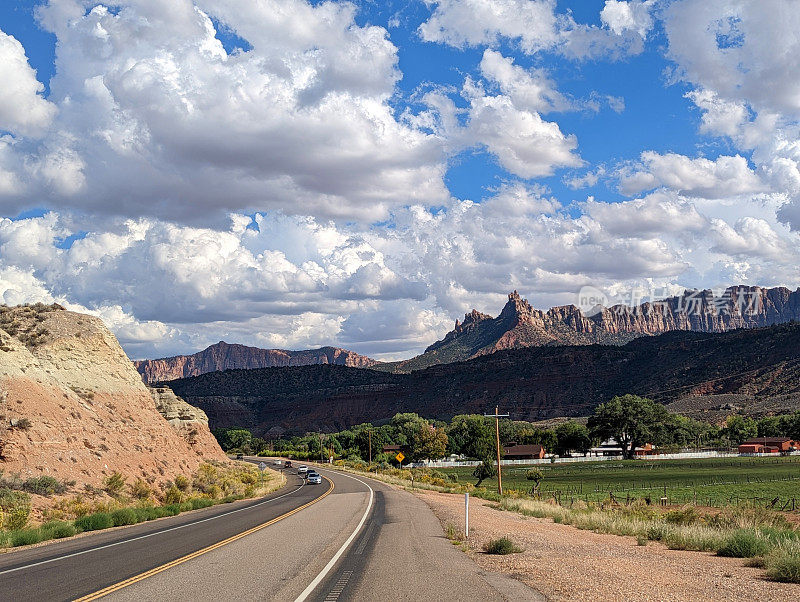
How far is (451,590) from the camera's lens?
37.9ft

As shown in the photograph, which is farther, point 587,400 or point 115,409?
Answer: point 587,400

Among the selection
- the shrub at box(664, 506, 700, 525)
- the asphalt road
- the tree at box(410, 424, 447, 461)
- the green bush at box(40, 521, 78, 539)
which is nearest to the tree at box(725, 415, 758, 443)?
the tree at box(410, 424, 447, 461)

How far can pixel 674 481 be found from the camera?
6844 centimetres

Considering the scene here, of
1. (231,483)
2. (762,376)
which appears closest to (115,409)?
(231,483)

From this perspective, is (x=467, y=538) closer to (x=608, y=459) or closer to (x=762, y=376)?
(x=608, y=459)

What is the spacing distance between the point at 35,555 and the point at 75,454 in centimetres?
1941

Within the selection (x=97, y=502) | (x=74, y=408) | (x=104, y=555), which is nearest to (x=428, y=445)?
(x=74, y=408)

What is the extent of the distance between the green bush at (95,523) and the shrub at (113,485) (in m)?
9.22

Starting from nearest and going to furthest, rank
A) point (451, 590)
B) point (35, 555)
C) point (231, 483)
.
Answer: point (451, 590) < point (35, 555) < point (231, 483)

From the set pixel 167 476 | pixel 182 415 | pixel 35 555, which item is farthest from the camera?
pixel 182 415

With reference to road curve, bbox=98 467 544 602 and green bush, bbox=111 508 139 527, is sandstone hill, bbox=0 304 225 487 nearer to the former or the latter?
green bush, bbox=111 508 139 527

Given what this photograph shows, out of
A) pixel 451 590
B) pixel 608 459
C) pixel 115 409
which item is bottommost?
pixel 608 459

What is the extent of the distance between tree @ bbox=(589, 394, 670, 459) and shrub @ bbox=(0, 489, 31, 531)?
10672cm

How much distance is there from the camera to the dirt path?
1165cm
